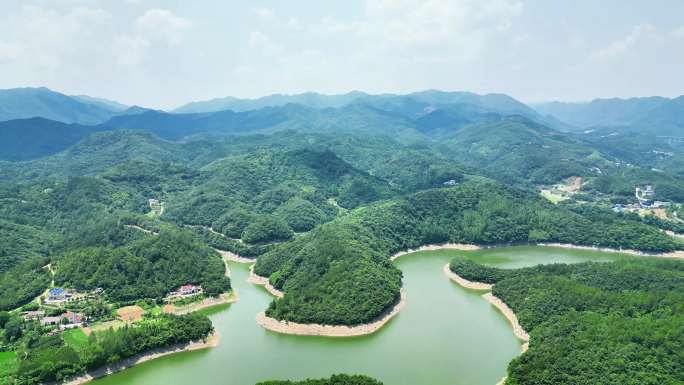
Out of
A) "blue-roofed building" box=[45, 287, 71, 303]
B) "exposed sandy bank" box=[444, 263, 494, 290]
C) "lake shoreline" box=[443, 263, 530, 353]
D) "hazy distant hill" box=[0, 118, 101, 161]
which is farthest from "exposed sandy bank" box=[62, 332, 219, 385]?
"hazy distant hill" box=[0, 118, 101, 161]

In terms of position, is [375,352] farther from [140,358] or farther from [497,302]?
[140,358]

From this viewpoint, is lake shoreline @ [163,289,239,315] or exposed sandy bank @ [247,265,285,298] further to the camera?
exposed sandy bank @ [247,265,285,298]

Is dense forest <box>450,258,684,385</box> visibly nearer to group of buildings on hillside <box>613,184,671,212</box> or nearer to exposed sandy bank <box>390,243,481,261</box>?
exposed sandy bank <box>390,243,481,261</box>

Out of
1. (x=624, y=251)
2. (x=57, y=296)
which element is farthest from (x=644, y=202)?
(x=57, y=296)

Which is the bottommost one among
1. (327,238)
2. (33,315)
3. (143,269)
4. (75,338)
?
(75,338)

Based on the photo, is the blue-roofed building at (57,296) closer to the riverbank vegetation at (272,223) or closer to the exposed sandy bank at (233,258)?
the riverbank vegetation at (272,223)

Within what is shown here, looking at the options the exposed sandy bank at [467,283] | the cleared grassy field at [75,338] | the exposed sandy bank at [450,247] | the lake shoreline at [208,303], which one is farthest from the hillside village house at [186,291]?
the exposed sandy bank at [450,247]
